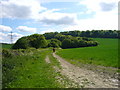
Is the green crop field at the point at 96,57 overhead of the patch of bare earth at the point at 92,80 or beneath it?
beneath

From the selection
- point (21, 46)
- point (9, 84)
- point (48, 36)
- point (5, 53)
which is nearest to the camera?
point (9, 84)

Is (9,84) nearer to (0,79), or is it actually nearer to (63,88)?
(0,79)

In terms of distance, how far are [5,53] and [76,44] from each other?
107014 mm

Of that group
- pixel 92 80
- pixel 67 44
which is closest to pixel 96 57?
pixel 92 80

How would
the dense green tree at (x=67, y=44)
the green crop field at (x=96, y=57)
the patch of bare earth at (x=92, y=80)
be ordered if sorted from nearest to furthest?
the patch of bare earth at (x=92, y=80) → the green crop field at (x=96, y=57) → the dense green tree at (x=67, y=44)

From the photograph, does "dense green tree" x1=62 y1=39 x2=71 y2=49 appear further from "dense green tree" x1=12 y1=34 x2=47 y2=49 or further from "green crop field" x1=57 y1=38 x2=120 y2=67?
"green crop field" x1=57 y1=38 x2=120 y2=67

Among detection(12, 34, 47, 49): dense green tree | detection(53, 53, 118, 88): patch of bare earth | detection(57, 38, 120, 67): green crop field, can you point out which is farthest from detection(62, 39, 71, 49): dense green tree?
detection(53, 53, 118, 88): patch of bare earth

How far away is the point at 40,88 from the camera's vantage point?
9.37 metres

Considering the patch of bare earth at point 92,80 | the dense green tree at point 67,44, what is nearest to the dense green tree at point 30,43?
the dense green tree at point 67,44

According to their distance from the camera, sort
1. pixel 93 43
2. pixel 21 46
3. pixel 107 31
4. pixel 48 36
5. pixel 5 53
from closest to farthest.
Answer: pixel 5 53 → pixel 21 46 → pixel 93 43 → pixel 107 31 → pixel 48 36

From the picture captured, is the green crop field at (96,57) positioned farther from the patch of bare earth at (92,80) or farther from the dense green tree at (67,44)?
the dense green tree at (67,44)

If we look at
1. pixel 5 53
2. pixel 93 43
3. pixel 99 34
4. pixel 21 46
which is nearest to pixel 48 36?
pixel 99 34

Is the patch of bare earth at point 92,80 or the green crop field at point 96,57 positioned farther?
the green crop field at point 96,57

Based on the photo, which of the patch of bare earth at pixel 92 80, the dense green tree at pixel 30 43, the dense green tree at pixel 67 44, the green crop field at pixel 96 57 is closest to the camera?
the patch of bare earth at pixel 92 80
